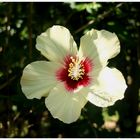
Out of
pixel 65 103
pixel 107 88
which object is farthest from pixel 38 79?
pixel 107 88

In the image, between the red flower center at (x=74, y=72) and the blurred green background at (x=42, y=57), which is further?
the blurred green background at (x=42, y=57)

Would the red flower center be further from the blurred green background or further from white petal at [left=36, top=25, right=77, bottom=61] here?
the blurred green background

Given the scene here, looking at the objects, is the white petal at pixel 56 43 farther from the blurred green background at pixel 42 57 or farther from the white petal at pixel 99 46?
the blurred green background at pixel 42 57

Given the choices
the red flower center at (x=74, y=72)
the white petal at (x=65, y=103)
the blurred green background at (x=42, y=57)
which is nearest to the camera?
the white petal at (x=65, y=103)

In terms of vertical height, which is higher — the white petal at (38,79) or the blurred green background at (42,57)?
the white petal at (38,79)

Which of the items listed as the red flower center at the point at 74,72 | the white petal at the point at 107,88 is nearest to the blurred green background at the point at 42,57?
the red flower center at the point at 74,72

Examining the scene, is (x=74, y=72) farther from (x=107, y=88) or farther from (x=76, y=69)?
(x=107, y=88)

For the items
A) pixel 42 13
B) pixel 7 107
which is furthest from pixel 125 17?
pixel 7 107
